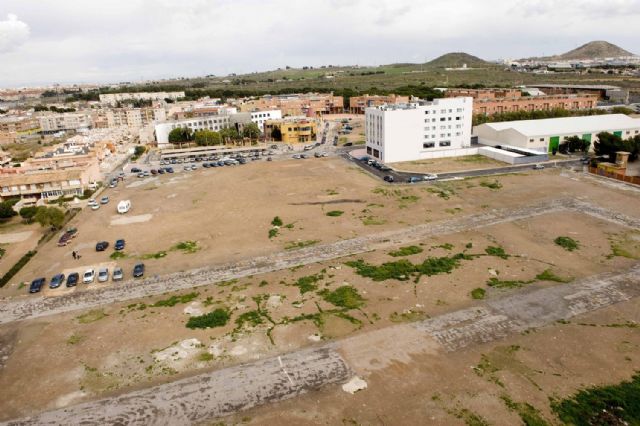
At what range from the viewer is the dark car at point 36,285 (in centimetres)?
2848

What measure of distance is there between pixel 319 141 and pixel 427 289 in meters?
64.1

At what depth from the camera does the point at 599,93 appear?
385ft

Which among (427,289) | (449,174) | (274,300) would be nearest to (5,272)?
(274,300)

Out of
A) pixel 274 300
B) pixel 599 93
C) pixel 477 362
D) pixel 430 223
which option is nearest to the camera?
pixel 477 362

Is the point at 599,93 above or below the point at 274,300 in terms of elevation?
above

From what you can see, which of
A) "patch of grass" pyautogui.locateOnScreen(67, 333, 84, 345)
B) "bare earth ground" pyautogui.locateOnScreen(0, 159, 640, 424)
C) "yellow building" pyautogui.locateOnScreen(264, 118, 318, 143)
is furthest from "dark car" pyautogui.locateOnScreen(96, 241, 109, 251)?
"yellow building" pyautogui.locateOnScreen(264, 118, 318, 143)

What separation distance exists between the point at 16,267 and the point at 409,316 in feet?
102

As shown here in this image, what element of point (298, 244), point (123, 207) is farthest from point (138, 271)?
point (123, 207)

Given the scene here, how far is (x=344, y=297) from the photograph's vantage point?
25234 mm

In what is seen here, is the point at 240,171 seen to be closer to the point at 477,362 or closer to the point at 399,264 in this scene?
the point at 399,264

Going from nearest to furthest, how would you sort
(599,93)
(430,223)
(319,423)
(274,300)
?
(319,423)
(274,300)
(430,223)
(599,93)

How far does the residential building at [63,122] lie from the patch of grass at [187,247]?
112 metres

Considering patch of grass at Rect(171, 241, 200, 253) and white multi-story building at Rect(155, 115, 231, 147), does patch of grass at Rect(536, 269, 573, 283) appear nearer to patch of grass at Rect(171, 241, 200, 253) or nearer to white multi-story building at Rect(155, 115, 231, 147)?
patch of grass at Rect(171, 241, 200, 253)

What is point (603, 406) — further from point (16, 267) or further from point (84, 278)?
point (16, 267)
